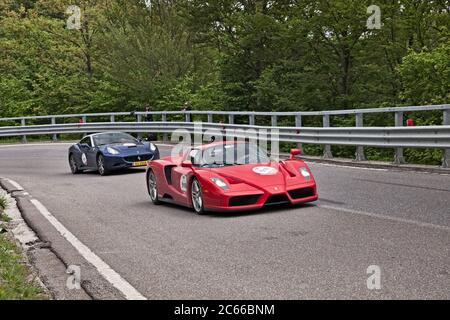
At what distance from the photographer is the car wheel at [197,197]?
10781 mm

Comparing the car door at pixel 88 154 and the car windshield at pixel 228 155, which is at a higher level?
the car windshield at pixel 228 155

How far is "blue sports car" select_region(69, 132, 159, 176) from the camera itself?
18.8 metres

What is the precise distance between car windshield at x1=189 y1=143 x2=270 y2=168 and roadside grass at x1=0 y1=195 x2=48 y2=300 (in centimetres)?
334

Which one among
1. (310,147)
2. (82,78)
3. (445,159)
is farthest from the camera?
(82,78)

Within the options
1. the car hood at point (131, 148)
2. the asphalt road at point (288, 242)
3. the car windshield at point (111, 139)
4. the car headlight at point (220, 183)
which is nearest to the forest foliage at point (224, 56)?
the car hood at point (131, 148)

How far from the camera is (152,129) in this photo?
3216cm

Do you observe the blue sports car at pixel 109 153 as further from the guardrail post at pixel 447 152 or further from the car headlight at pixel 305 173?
the car headlight at pixel 305 173

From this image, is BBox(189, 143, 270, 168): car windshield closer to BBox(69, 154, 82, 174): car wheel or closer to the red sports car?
the red sports car

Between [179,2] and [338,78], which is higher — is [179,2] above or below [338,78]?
above

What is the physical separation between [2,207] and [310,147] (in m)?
13.4

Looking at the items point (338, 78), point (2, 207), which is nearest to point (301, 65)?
point (338, 78)

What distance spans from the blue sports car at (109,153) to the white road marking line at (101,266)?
7.39 m

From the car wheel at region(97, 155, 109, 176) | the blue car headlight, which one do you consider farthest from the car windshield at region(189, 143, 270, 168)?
the car wheel at region(97, 155, 109, 176)
